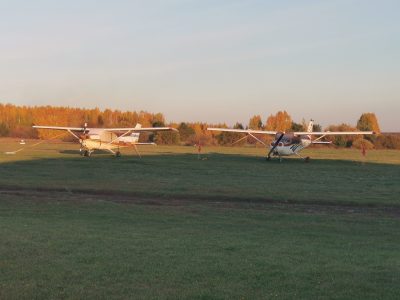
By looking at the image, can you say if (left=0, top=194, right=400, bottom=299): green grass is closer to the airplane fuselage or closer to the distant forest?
the airplane fuselage

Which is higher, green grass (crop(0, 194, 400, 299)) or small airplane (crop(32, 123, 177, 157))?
small airplane (crop(32, 123, 177, 157))

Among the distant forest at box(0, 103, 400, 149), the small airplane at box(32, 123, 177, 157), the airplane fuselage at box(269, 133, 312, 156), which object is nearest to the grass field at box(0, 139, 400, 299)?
the airplane fuselage at box(269, 133, 312, 156)

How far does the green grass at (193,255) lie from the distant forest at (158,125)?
4618cm

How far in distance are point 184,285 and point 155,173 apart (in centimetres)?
2257

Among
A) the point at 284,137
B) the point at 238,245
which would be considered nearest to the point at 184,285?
the point at 238,245

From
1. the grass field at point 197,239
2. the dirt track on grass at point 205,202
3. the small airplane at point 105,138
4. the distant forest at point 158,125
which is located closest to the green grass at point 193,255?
the grass field at point 197,239

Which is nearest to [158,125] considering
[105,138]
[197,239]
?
[105,138]

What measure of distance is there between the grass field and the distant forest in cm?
3838

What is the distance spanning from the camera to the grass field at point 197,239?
691 cm

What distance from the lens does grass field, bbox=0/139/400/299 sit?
22.7 ft

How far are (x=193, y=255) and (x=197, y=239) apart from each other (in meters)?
1.77

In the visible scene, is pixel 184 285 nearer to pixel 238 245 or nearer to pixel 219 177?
pixel 238 245

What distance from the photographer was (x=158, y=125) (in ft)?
306

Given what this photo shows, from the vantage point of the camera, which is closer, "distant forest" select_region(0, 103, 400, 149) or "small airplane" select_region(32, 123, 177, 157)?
"small airplane" select_region(32, 123, 177, 157)
